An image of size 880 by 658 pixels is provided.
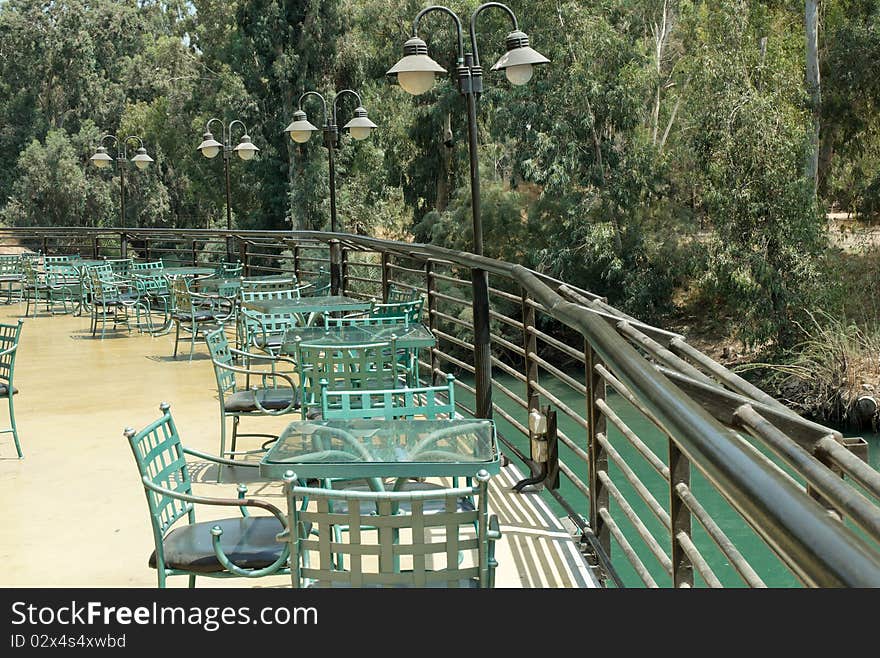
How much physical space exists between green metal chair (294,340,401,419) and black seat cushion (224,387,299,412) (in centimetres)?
61

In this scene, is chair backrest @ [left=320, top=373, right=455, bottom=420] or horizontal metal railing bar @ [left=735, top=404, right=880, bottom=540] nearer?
horizontal metal railing bar @ [left=735, top=404, right=880, bottom=540]

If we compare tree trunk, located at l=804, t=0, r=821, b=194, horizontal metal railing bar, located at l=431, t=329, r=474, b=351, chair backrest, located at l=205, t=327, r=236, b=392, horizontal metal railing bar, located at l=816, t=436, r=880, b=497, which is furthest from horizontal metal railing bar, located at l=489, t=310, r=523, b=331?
tree trunk, located at l=804, t=0, r=821, b=194

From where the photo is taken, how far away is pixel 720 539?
267 centimetres

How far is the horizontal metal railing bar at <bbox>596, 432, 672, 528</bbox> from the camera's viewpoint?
340cm

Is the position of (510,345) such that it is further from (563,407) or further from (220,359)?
(220,359)

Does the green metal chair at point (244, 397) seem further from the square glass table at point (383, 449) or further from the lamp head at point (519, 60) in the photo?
the lamp head at point (519, 60)

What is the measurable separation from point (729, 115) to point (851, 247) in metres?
5.61

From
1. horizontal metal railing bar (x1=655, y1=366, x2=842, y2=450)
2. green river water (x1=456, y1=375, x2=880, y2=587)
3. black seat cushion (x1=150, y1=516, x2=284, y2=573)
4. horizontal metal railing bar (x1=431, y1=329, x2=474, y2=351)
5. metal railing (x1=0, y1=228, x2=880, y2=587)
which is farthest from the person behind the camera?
green river water (x1=456, y1=375, x2=880, y2=587)

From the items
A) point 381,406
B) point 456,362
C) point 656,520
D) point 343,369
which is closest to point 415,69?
point 456,362

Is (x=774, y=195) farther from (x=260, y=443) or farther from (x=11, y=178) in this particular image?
(x=11, y=178)

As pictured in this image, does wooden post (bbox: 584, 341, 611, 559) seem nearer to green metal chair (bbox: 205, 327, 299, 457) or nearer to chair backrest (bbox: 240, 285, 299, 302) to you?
green metal chair (bbox: 205, 327, 299, 457)

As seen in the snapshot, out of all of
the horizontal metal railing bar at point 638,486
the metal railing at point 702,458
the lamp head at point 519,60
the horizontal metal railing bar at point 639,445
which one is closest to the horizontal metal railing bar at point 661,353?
the metal railing at point 702,458
